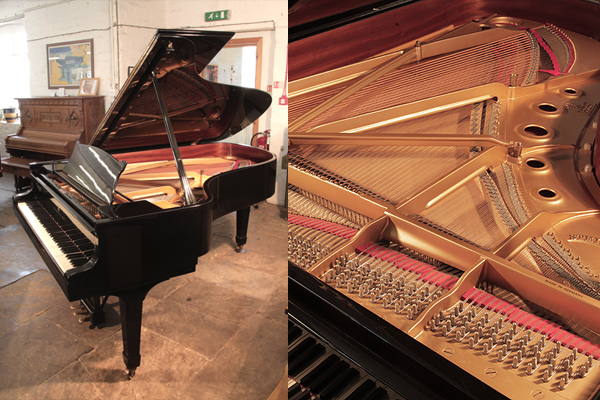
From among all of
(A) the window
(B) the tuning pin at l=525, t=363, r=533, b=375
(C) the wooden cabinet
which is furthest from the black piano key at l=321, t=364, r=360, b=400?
(A) the window

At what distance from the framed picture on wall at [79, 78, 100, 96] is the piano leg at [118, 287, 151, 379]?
5.06 m

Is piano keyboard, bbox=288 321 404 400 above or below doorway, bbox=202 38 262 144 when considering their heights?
below

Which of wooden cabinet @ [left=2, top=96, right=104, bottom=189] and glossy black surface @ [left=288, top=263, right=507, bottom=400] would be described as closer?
glossy black surface @ [left=288, top=263, right=507, bottom=400]

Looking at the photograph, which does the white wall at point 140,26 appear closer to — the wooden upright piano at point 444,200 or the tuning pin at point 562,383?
the wooden upright piano at point 444,200

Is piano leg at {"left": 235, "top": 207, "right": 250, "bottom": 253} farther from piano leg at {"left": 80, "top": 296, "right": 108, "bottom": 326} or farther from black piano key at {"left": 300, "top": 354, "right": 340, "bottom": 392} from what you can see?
black piano key at {"left": 300, "top": 354, "right": 340, "bottom": 392}

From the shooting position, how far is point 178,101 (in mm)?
3336

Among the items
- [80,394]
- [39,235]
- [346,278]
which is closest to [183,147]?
[39,235]

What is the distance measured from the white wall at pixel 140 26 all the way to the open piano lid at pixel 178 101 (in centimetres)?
175

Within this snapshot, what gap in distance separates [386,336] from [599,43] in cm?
213

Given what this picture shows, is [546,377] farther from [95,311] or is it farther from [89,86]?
[89,86]

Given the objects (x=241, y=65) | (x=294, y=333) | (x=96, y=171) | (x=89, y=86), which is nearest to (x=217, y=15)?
(x=241, y=65)

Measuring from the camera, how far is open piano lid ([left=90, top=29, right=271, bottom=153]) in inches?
97.0

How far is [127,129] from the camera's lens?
348cm

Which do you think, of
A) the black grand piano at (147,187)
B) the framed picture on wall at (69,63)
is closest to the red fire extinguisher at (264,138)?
the black grand piano at (147,187)
